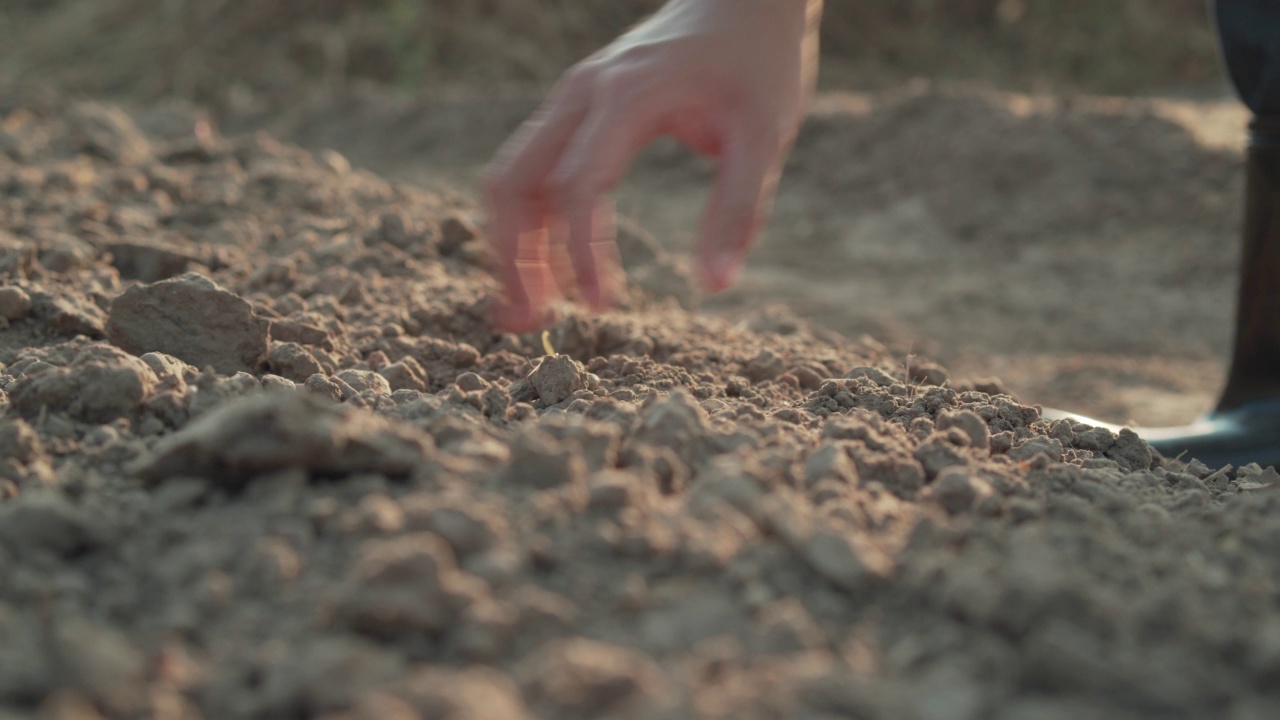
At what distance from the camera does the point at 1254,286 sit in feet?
8.18

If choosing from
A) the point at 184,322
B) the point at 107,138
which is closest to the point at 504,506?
the point at 184,322

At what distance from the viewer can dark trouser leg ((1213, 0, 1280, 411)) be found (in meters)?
2.28

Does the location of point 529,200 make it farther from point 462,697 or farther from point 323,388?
point 462,697

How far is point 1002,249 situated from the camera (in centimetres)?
534

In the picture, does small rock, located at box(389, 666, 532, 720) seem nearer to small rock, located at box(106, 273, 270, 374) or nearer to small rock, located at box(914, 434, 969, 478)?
small rock, located at box(914, 434, 969, 478)

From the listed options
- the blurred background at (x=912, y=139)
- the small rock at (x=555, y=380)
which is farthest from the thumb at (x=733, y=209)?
the blurred background at (x=912, y=139)

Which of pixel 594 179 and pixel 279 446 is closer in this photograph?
pixel 279 446

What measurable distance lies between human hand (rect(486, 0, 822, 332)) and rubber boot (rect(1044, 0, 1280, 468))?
943mm

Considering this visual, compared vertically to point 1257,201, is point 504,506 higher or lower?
lower

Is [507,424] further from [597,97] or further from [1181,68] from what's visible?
[1181,68]

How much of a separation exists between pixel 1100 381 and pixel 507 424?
9.11 feet

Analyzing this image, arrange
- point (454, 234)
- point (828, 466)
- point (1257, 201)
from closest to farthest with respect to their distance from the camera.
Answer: point (828, 466)
point (1257, 201)
point (454, 234)

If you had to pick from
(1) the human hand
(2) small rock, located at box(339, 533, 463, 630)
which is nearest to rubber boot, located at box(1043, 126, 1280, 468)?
(1) the human hand

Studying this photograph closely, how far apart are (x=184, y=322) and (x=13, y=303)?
0.32 metres
